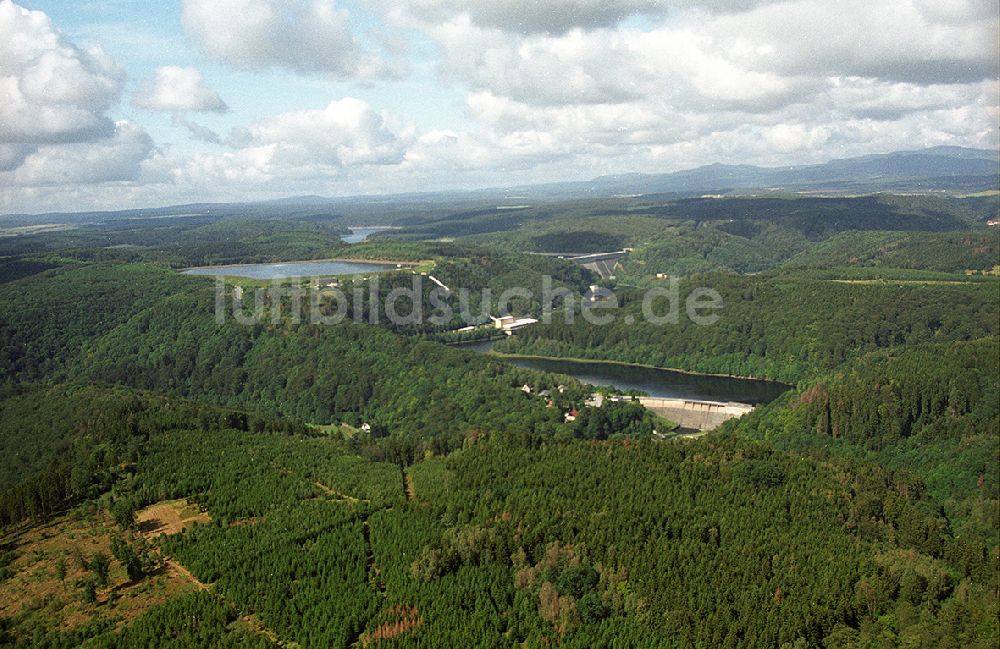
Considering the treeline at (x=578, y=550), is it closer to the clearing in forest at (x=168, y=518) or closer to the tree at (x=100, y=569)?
the clearing in forest at (x=168, y=518)

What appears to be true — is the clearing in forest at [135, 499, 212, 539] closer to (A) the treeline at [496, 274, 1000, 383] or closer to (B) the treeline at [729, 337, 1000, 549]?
(B) the treeline at [729, 337, 1000, 549]

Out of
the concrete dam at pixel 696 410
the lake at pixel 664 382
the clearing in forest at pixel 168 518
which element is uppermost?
the clearing in forest at pixel 168 518

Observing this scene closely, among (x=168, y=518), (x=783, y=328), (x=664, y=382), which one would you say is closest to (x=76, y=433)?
(x=168, y=518)

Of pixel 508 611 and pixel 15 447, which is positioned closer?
pixel 508 611

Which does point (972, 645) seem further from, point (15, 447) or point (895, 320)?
point (895, 320)

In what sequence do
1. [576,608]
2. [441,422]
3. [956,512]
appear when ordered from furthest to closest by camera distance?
[441,422], [956,512], [576,608]

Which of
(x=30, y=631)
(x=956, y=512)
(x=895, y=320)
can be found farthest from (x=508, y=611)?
(x=895, y=320)

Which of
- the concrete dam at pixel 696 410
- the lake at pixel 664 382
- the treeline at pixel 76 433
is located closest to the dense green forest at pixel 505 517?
the treeline at pixel 76 433
